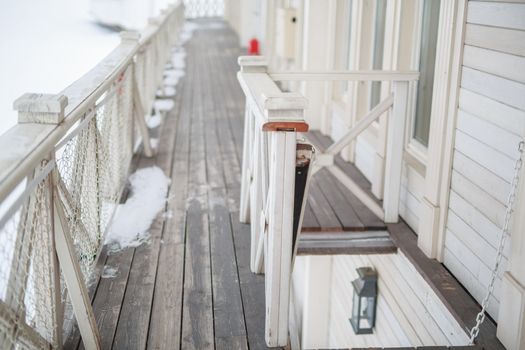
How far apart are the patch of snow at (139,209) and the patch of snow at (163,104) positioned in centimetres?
243

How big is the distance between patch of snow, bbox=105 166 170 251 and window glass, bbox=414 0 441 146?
162 cm

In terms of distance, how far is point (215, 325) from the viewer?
8.03 ft

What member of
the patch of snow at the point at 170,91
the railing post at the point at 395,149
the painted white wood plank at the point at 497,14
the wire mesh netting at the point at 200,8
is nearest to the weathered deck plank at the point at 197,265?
the railing post at the point at 395,149

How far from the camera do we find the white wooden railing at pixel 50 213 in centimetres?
165

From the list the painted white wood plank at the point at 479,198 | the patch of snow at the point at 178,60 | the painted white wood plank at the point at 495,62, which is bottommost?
the patch of snow at the point at 178,60

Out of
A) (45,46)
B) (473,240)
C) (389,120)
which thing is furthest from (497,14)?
(45,46)

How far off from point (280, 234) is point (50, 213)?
2.55 ft

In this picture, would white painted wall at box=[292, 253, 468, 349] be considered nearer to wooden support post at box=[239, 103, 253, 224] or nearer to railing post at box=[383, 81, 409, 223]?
railing post at box=[383, 81, 409, 223]

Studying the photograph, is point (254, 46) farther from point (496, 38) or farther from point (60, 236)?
point (60, 236)

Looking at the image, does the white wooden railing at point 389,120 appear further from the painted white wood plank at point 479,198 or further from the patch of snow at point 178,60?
the patch of snow at point 178,60

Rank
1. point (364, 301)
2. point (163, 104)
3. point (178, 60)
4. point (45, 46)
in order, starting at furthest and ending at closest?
point (45, 46), point (178, 60), point (163, 104), point (364, 301)

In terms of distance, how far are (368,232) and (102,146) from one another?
148 cm

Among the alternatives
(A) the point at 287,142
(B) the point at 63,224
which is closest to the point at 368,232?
(A) the point at 287,142

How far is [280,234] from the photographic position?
2.16m
